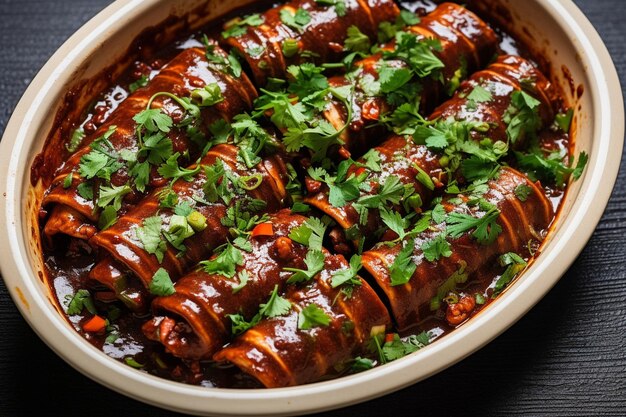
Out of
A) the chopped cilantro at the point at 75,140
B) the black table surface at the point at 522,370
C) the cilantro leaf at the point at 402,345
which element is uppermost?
the chopped cilantro at the point at 75,140

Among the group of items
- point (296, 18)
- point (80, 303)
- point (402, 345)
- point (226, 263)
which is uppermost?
point (296, 18)

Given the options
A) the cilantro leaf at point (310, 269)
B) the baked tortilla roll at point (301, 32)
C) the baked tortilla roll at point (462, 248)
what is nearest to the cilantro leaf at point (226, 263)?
the cilantro leaf at point (310, 269)

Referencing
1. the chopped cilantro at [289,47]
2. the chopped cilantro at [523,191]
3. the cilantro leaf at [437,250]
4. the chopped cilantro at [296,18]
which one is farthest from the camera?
the chopped cilantro at [296,18]

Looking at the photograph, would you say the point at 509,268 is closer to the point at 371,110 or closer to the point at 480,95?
the point at 480,95

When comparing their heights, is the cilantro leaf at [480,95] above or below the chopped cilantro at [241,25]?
below

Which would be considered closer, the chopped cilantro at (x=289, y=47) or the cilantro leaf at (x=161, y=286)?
the cilantro leaf at (x=161, y=286)

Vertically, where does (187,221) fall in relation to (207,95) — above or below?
below

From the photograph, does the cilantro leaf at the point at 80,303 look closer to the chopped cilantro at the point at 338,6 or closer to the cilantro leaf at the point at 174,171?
the cilantro leaf at the point at 174,171

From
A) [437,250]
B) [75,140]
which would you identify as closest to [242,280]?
[437,250]
